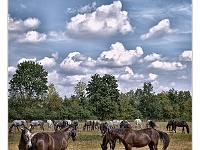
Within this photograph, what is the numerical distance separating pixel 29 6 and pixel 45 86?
1.85 meters

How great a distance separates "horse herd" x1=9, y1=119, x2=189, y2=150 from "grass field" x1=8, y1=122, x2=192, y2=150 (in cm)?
10

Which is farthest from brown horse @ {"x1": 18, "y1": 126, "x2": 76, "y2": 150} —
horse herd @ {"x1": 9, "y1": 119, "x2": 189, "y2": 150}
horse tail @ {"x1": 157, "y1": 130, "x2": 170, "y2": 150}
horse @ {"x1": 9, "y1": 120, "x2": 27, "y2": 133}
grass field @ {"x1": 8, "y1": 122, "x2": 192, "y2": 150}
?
horse tail @ {"x1": 157, "y1": 130, "x2": 170, "y2": 150}

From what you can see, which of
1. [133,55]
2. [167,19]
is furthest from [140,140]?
[167,19]

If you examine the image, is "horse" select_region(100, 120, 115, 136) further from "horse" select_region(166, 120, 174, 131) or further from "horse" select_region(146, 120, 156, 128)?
"horse" select_region(166, 120, 174, 131)

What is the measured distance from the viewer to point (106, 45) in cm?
1057

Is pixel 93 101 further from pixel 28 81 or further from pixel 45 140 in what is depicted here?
pixel 45 140

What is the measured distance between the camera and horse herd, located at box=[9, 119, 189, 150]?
924 cm

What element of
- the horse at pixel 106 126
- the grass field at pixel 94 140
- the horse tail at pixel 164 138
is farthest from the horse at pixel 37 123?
the horse tail at pixel 164 138

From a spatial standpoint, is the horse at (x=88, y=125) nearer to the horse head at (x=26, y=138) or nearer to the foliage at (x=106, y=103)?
the foliage at (x=106, y=103)

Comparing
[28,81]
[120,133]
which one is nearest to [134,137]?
[120,133]

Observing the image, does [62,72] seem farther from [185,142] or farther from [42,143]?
[185,142]

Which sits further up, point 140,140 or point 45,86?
point 45,86

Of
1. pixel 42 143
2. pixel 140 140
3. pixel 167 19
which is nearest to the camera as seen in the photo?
pixel 42 143

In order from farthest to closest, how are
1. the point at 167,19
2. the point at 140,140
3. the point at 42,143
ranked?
1. the point at 167,19
2. the point at 140,140
3. the point at 42,143
